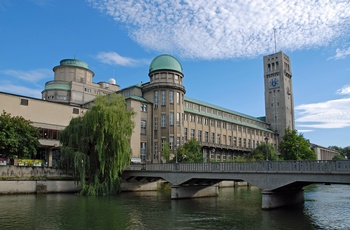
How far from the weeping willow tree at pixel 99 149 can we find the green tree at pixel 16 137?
601cm

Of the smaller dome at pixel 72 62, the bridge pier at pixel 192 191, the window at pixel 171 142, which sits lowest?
the bridge pier at pixel 192 191

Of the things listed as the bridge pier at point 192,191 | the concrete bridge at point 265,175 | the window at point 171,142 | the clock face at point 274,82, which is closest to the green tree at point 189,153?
the window at point 171,142

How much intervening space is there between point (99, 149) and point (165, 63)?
32311mm

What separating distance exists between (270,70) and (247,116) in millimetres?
22430

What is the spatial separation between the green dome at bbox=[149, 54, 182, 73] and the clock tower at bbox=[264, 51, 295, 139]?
194 ft

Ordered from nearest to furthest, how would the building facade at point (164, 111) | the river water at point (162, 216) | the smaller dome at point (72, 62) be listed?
1. the river water at point (162, 216)
2. the building facade at point (164, 111)
3. the smaller dome at point (72, 62)

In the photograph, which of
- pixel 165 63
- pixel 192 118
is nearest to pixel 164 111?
pixel 165 63

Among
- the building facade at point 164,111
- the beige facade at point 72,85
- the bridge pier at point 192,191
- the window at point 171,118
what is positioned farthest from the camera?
the beige facade at point 72,85

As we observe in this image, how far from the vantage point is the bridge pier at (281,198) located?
96.5ft

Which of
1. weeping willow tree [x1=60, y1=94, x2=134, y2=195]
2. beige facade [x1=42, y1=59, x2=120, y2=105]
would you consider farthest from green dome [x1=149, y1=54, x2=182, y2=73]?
weeping willow tree [x1=60, y1=94, x2=134, y2=195]

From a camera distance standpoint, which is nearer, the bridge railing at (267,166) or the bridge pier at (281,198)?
the bridge railing at (267,166)

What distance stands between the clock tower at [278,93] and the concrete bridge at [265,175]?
263ft

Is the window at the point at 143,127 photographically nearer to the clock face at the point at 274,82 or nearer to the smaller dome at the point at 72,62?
the smaller dome at the point at 72,62

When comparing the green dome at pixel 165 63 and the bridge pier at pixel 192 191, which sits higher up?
the green dome at pixel 165 63
